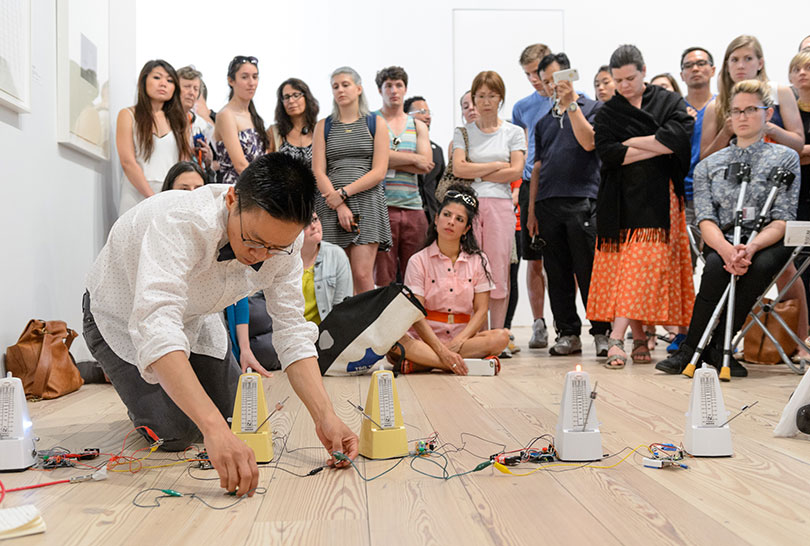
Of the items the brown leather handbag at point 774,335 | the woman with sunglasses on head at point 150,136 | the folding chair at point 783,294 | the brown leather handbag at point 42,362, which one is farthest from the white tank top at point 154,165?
the brown leather handbag at point 774,335

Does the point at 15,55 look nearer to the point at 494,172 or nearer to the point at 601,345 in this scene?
the point at 494,172

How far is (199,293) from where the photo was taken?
1860mm

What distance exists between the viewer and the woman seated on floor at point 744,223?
3283 millimetres

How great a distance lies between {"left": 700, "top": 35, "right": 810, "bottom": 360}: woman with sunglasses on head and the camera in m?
3.62

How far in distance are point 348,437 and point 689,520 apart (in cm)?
74

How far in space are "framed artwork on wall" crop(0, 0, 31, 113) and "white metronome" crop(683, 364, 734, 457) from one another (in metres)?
2.61

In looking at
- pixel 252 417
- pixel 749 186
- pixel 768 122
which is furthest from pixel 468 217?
pixel 252 417

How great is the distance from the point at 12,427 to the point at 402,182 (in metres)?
2.56

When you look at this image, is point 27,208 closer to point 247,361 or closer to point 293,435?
point 247,361

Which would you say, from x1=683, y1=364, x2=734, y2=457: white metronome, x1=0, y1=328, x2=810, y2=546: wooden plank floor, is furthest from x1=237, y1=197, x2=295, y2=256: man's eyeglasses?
x1=683, y1=364, x2=734, y2=457: white metronome

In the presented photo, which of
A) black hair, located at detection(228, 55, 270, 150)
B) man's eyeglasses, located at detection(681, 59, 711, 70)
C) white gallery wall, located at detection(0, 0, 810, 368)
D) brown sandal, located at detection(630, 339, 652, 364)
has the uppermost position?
white gallery wall, located at detection(0, 0, 810, 368)

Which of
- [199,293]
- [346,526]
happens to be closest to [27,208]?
[199,293]

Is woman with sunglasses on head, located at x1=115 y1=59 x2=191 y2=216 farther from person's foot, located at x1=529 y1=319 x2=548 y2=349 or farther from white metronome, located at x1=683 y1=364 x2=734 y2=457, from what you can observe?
white metronome, located at x1=683 y1=364 x2=734 y2=457

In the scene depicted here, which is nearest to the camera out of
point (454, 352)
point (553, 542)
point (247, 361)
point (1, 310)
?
point (553, 542)
